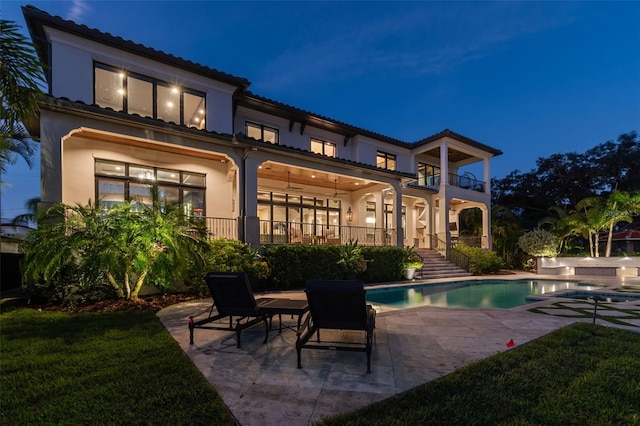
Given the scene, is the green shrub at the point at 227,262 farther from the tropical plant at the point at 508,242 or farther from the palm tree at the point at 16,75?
the tropical plant at the point at 508,242

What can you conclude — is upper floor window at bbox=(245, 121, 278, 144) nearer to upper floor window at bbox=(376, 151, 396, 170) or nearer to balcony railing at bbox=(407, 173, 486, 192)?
upper floor window at bbox=(376, 151, 396, 170)

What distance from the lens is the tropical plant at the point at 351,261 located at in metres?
12.6

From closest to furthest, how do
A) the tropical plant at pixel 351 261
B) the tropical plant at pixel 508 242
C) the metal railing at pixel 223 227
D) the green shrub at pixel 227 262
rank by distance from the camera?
1. the green shrub at pixel 227 262
2. the metal railing at pixel 223 227
3. the tropical plant at pixel 351 261
4. the tropical plant at pixel 508 242

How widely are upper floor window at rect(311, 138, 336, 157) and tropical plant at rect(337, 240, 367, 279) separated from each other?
239 inches

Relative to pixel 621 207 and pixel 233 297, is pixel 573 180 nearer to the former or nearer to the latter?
pixel 621 207

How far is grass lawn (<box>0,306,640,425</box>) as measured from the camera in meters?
2.69

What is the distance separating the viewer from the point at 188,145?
10633mm

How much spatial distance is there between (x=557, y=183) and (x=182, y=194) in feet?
117

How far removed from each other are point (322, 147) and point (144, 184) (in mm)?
9018

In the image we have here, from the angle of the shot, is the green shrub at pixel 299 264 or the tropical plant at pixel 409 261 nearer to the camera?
the green shrub at pixel 299 264

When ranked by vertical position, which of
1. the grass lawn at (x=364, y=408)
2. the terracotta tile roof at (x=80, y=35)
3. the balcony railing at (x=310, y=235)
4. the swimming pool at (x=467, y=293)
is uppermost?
the terracotta tile roof at (x=80, y=35)

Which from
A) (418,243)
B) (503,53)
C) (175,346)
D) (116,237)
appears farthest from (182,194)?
(503,53)

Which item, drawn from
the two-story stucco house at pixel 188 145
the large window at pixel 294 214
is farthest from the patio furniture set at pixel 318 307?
the large window at pixel 294 214

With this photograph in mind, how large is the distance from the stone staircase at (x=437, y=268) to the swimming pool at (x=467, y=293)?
1538 millimetres
